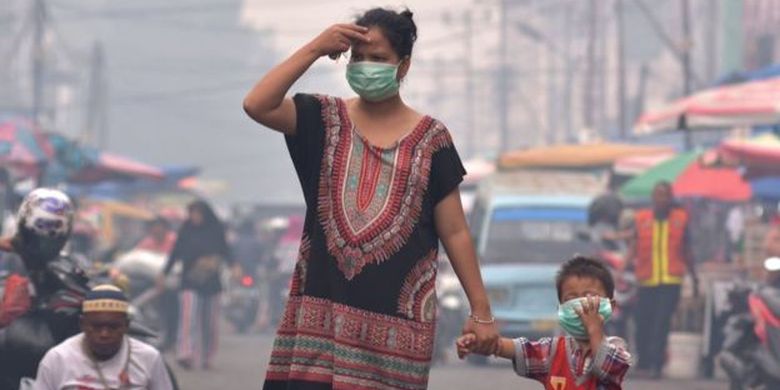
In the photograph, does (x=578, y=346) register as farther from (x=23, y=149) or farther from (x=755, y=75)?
(x=755, y=75)

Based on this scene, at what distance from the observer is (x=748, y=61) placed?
156 ft

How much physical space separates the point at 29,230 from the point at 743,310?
777 centimetres

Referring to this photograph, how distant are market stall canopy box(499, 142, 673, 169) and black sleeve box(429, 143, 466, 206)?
23.7 metres

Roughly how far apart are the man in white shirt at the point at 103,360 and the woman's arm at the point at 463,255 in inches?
84.4

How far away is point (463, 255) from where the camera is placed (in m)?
6.50

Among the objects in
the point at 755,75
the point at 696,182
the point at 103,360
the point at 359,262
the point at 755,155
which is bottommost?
the point at 103,360

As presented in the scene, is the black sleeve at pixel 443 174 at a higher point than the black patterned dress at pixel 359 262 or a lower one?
higher

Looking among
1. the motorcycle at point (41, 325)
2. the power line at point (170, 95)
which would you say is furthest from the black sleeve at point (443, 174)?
the power line at point (170, 95)

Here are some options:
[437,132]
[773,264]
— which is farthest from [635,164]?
[437,132]

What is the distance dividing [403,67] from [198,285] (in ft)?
45.9

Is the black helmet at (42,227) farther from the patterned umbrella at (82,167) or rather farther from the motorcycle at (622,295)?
the patterned umbrella at (82,167)

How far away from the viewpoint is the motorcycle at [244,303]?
30.4 meters

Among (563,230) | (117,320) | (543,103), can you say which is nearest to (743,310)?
(563,230)

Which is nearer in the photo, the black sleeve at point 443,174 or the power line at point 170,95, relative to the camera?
the black sleeve at point 443,174
